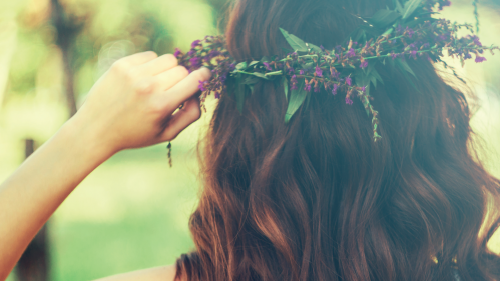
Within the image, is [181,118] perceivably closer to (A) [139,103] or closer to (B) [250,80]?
(A) [139,103]

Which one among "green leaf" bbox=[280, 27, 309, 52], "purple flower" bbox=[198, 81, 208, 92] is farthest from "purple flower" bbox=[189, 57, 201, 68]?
"green leaf" bbox=[280, 27, 309, 52]

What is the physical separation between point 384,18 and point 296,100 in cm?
45

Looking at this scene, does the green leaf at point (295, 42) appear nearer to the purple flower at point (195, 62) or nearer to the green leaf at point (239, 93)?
the green leaf at point (239, 93)

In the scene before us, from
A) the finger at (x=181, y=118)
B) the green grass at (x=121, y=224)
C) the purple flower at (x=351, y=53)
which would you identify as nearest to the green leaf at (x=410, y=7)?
the purple flower at (x=351, y=53)

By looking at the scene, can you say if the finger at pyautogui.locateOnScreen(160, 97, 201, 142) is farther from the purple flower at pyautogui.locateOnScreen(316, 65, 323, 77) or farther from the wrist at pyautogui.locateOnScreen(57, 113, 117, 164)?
the purple flower at pyautogui.locateOnScreen(316, 65, 323, 77)

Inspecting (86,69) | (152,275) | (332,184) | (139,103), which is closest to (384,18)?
(332,184)

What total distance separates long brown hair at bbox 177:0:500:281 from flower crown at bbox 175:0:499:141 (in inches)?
2.9

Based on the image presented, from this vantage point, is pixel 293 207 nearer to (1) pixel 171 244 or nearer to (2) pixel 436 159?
(2) pixel 436 159

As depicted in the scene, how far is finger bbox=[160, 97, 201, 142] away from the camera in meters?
1.37

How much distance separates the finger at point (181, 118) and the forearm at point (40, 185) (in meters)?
0.28

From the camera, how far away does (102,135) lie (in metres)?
1.33

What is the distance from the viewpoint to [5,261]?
121 cm

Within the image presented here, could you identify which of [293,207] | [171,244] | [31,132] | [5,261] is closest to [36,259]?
[31,132]

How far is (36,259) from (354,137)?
4103 mm
